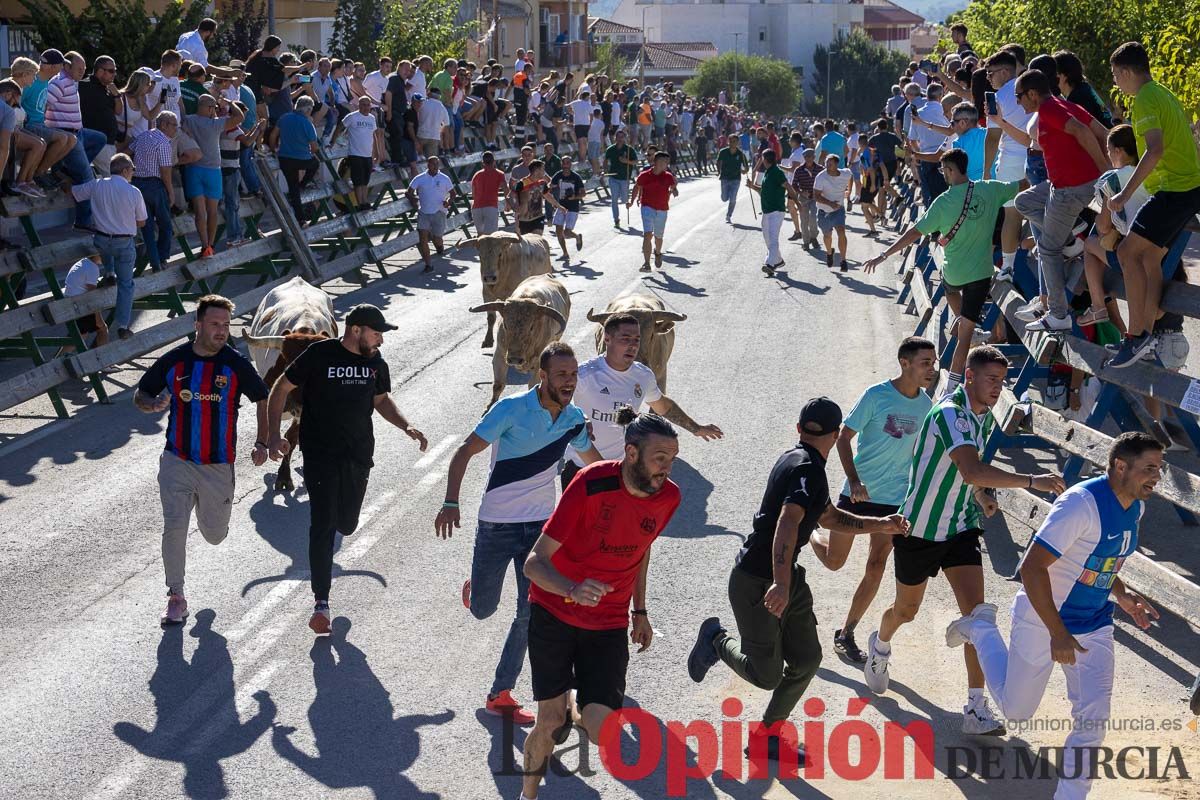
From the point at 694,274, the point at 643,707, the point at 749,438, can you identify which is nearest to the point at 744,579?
the point at 643,707

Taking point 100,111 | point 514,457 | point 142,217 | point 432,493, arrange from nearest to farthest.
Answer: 1. point 514,457
2. point 432,493
3. point 142,217
4. point 100,111

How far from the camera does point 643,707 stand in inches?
305

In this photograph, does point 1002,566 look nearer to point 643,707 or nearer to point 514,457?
point 643,707

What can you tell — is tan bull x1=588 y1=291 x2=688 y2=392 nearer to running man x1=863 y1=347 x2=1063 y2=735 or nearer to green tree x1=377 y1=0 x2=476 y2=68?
running man x1=863 y1=347 x2=1063 y2=735

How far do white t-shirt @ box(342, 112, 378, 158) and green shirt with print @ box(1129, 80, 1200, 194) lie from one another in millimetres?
15326

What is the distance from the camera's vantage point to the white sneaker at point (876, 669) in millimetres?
7910

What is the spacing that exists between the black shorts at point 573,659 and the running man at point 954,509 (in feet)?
7.04

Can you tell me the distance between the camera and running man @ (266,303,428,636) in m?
8.61

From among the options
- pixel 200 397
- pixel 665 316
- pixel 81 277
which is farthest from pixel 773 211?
pixel 200 397

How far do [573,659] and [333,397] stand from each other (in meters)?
2.97

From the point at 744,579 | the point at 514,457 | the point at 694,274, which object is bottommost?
the point at 694,274

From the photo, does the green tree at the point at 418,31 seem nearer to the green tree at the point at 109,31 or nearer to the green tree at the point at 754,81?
the green tree at the point at 109,31

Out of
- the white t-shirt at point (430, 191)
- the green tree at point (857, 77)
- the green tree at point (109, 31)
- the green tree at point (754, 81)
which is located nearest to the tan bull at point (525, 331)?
the white t-shirt at point (430, 191)

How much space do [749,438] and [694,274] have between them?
1055 centimetres
